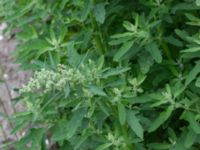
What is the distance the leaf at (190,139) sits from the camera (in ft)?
9.80

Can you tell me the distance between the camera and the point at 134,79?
9.93 ft

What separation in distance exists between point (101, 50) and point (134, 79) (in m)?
0.33

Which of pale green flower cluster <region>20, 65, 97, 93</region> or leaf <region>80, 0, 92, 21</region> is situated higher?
leaf <region>80, 0, 92, 21</region>

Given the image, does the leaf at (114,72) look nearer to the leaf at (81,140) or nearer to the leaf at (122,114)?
the leaf at (122,114)

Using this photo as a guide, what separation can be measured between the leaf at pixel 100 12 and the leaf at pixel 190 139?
0.66 meters

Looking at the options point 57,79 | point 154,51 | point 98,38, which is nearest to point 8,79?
point 98,38

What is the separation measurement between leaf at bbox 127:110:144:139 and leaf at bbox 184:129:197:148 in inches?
10.0

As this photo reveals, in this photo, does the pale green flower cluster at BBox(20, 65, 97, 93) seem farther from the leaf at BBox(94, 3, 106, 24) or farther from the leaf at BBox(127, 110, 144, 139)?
the leaf at BBox(94, 3, 106, 24)

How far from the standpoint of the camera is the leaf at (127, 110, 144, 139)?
9.37ft

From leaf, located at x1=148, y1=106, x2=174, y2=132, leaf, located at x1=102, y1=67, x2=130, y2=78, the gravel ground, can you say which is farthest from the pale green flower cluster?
the gravel ground

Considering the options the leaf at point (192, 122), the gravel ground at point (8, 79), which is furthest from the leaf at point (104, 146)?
the gravel ground at point (8, 79)

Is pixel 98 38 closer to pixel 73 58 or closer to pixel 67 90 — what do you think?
pixel 73 58

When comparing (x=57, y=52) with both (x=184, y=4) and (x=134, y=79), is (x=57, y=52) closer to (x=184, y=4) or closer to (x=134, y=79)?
(x=134, y=79)

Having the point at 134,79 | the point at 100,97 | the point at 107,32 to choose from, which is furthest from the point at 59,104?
the point at 107,32
